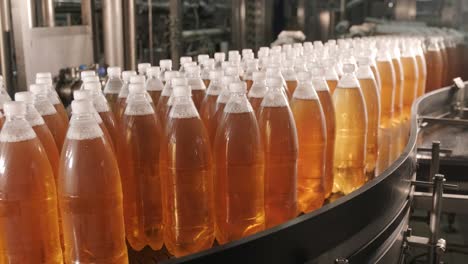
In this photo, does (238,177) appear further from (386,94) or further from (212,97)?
(386,94)

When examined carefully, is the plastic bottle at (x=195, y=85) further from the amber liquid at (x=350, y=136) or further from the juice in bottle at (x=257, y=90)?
the amber liquid at (x=350, y=136)

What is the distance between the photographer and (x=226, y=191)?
1021 millimetres

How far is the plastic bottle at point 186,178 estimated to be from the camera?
0.93 metres

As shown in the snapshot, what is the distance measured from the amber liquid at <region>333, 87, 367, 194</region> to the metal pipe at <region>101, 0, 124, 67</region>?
1861mm

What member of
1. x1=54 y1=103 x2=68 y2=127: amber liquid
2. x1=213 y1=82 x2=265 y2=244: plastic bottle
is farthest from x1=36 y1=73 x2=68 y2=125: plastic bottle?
x1=213 y1=82 x2=265 y2=244: plastic bottle

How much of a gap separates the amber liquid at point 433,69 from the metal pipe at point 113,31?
5.80 feet

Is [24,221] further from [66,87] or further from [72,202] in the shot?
[66,87]

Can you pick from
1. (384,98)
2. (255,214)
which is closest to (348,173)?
(255,214)

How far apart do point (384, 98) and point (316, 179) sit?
853mm

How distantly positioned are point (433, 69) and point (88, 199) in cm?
239

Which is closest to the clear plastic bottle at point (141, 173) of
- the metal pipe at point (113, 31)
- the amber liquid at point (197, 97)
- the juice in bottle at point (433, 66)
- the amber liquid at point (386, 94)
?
the amber liquid at point (197, 97)

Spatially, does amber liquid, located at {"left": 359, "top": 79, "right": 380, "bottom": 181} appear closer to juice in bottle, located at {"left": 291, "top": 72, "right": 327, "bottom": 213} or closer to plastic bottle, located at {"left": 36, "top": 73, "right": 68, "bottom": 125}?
juice in bottle, located at {"left": 291, "top": 72, "right": 327, "bottom": 213}


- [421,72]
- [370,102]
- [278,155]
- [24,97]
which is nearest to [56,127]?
[24,97]

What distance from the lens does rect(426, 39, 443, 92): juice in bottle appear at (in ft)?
8.95
